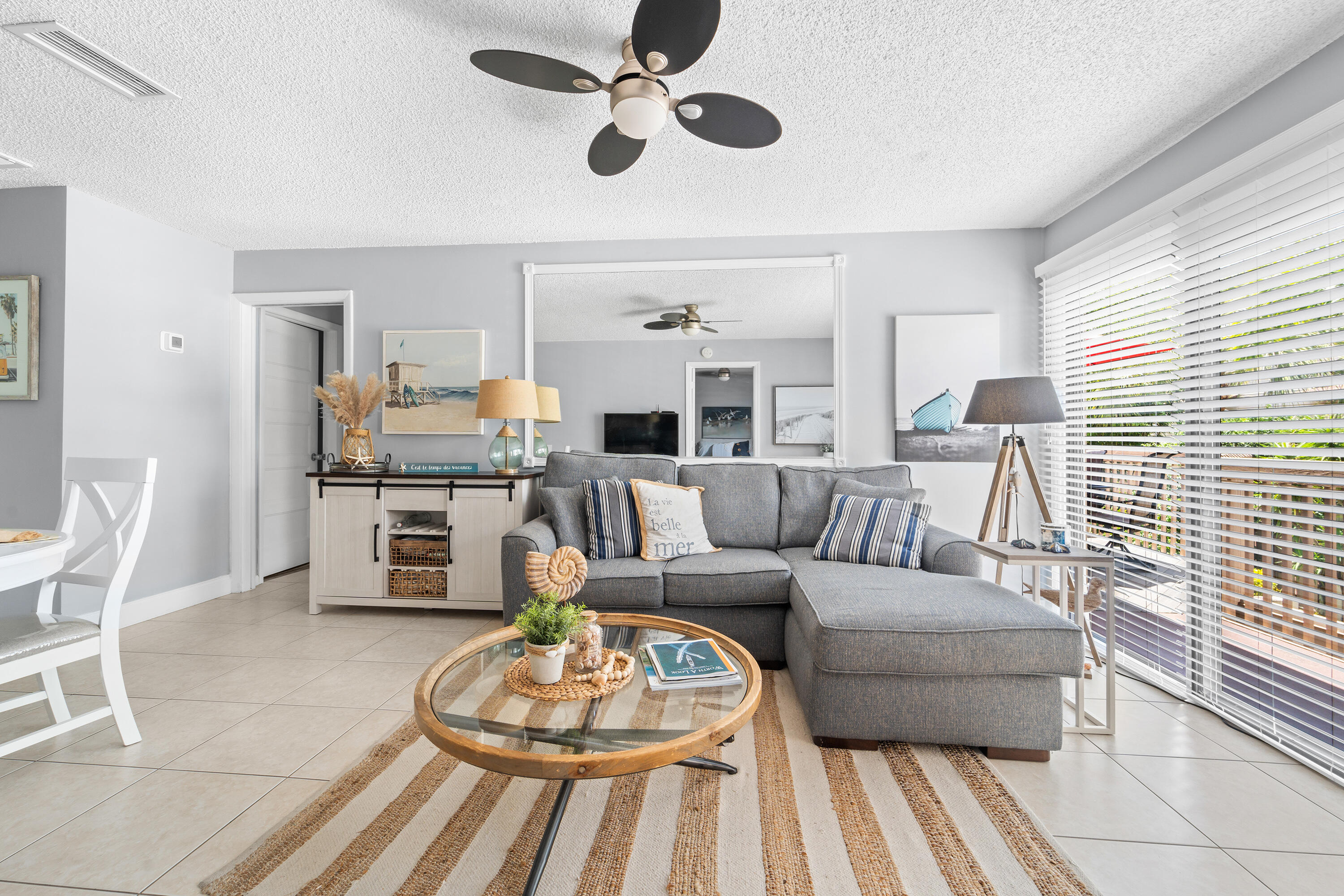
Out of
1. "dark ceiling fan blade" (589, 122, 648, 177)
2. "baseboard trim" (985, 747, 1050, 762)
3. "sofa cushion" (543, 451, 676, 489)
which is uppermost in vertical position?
"dark ceiling fan blade" (589, 122, 648, 177)

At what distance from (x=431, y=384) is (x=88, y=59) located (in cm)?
212

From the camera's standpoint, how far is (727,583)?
102 inches

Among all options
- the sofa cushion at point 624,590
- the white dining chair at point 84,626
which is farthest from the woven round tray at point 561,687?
the white dining chair at point 84,626

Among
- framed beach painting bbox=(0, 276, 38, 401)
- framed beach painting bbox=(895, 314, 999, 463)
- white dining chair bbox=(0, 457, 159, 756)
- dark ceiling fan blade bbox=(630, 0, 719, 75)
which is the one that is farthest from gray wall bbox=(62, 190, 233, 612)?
framed beach painting bbox=(895, 314, 999, 463)

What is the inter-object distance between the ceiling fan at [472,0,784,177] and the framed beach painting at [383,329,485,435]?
2015 mm

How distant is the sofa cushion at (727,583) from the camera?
101 inches

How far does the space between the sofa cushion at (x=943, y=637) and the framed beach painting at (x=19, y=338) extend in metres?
3.99

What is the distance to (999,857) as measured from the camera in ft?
4.67

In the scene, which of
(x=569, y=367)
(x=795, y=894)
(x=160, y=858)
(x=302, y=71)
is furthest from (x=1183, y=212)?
(x=160, y=858)

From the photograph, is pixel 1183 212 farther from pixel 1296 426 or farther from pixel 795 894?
pixel 795 894

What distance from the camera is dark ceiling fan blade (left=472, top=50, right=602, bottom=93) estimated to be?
162cm

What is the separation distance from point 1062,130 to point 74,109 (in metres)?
3.91

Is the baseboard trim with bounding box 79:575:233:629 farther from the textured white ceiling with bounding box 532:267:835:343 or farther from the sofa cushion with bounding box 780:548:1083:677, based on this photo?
the sofa cushion with bounding box 780:548:1083:677

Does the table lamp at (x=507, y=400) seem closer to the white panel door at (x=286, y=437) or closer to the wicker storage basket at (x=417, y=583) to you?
the wicker storage basket at (x=417, y=583)
